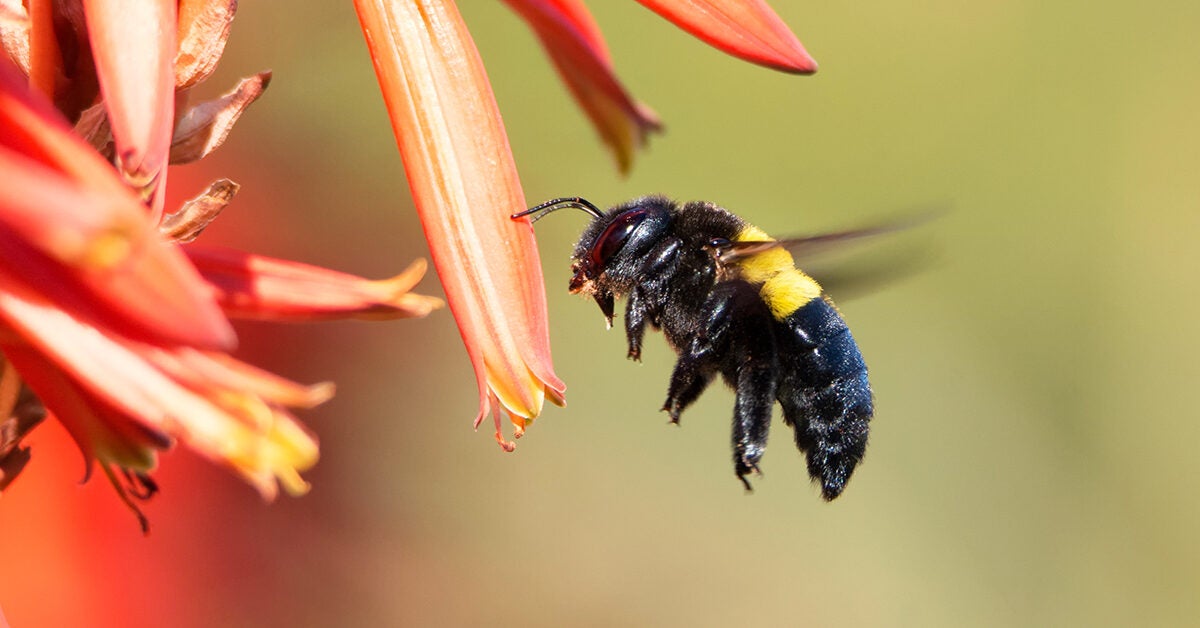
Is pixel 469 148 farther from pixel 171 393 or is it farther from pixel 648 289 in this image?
pixel 648 289

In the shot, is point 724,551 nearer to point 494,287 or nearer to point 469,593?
point 469,593

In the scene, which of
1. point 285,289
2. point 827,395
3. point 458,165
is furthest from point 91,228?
point 827,395

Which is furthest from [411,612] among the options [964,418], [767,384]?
[767,384]

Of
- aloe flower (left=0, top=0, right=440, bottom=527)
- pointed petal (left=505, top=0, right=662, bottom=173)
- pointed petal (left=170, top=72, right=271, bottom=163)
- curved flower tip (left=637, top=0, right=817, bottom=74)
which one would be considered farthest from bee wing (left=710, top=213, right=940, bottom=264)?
pointed petal (left=170, top=72, right=271, bottom=163)

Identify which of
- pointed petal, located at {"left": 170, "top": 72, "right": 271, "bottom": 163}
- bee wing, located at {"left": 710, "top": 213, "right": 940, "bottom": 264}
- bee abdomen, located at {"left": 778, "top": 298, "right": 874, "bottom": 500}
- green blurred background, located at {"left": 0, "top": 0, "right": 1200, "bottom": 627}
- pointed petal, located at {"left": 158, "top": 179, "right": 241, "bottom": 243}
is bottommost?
green blurred background, located at {"left": 0, "top": 0, "right": 1200, "bottom": 627}

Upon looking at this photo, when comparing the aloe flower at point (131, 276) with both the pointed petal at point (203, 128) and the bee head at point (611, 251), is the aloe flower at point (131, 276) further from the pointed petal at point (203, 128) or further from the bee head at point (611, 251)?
the bee head at point (611, 251)

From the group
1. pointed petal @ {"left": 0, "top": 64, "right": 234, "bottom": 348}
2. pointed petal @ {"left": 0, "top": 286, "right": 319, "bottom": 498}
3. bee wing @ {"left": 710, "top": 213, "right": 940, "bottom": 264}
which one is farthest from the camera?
bee wing @ {"left": 710, "top": 213, "right": 940, "bottom": 264}

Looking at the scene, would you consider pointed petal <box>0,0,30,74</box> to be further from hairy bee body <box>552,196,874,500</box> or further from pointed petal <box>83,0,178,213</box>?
hairy bee body <box>552,196,874,500</box>
